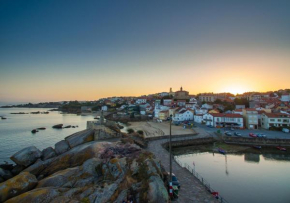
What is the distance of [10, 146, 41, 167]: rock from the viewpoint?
19253 mm

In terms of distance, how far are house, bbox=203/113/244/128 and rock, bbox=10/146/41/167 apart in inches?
1904

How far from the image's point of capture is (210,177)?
2208 cm

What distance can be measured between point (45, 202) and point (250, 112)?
5386 centimetres

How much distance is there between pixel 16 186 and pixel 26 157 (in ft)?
31.6

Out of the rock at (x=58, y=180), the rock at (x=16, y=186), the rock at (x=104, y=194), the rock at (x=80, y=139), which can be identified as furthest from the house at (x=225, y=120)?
the rock at (x=16, y=186)

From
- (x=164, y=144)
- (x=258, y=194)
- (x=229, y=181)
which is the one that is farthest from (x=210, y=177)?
(x=164, y=144)

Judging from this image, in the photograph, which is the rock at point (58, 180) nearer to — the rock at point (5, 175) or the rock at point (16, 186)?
the rock at point (16, 186)

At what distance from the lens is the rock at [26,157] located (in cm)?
1925

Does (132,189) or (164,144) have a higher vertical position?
(132,189)

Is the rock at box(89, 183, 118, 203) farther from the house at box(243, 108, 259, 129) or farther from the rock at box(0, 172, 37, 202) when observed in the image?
the house at box(243, 108, 259, 129)

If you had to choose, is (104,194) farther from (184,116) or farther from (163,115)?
(163,115)

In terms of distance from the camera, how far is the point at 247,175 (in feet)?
75.8

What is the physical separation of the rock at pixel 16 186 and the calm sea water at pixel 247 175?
680 inches

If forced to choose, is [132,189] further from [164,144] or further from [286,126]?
[286,126]
